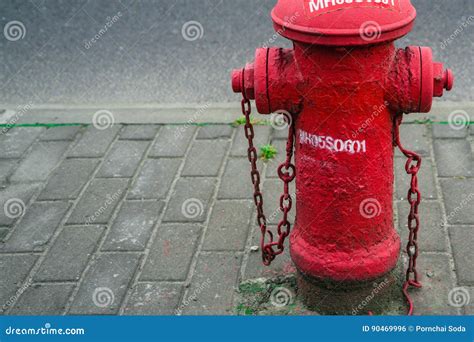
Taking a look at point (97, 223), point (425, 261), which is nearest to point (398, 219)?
point (425, 261)

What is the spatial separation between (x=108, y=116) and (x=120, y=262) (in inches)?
79.6

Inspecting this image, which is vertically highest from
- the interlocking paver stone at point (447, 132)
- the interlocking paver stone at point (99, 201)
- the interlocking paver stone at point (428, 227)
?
the interlocking paver stone at point (99, 201)

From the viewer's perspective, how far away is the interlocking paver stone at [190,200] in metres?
4.64

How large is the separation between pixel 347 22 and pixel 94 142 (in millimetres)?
3110

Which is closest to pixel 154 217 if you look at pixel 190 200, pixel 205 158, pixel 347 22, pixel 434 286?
pixel 190 200

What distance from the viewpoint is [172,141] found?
5.53 metres

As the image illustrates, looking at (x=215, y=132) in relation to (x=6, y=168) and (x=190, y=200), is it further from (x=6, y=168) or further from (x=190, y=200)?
(x=6, y=168)

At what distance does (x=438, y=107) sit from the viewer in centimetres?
564

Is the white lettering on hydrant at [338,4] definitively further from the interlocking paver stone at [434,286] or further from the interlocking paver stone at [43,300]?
the interlocking paver stone at [43,300]

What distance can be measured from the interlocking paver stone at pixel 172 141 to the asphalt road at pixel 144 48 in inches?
20.9

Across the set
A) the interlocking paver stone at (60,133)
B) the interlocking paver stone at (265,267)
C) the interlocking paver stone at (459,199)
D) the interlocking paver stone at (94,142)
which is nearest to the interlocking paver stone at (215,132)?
the interlocking paver stone at (94,142)

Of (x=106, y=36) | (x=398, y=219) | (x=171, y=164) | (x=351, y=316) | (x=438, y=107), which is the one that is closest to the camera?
(x=351, y=316)

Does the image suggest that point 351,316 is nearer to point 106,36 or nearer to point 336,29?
point 336,29

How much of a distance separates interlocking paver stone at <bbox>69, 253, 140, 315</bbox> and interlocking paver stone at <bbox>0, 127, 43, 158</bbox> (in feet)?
5.52
